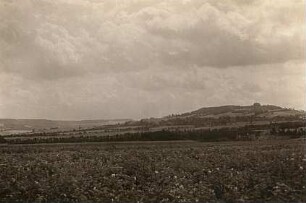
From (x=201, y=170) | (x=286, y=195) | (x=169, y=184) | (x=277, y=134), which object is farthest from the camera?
(x=277, y=134)

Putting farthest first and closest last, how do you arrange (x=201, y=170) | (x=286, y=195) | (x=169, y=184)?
(x=201, y=170)
(x=169, y=184)
(x=286, y=195)

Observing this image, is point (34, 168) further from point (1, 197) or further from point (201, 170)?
point (201, 170)

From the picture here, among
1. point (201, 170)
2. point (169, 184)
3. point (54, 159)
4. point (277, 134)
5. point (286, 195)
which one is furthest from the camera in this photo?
point (277, 134)

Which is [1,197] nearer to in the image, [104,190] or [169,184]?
[104,190]

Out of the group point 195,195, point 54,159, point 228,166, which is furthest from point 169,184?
point 54,159

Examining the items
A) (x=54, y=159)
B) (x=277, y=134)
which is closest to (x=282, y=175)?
(x=54, y=159)

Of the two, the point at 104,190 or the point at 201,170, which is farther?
the point at 201,170
